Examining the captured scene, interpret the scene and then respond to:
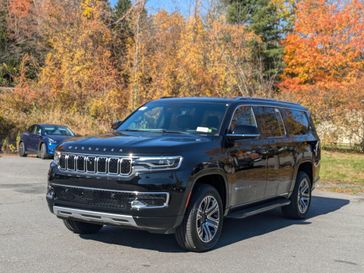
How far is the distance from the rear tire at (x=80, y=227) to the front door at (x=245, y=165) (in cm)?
202

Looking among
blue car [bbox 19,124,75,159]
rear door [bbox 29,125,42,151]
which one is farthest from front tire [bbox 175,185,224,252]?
rear door [bbox 29,125,42,151]

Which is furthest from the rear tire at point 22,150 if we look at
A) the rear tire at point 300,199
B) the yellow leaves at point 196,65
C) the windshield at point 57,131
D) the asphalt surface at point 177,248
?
the rear tire at point 300,199

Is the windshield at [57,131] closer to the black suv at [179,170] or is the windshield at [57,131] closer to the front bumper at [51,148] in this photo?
the front bumper at [51,148]

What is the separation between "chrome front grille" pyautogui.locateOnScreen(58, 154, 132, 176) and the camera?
5.93 meters

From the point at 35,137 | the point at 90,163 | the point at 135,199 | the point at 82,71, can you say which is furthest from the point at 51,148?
the point at 135,199

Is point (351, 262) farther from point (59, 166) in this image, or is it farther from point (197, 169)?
point (59, 166)

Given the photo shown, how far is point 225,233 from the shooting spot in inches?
302

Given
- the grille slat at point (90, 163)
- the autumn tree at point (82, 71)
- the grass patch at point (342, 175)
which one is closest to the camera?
the grille slat at point (90, 163)

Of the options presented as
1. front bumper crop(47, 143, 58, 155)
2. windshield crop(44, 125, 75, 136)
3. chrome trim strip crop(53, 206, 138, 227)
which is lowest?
front bumper crop(47, 143, 58, 155)

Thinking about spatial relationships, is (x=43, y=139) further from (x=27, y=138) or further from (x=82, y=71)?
(x=82, y=71)

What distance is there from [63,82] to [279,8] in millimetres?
24038

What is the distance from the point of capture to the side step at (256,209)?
7.07 metres

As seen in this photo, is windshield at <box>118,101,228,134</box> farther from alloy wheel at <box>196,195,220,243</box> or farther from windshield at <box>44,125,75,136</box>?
windshield at <box>44,125,75,136</box>

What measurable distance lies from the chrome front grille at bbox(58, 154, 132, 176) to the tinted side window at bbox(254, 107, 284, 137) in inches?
107
